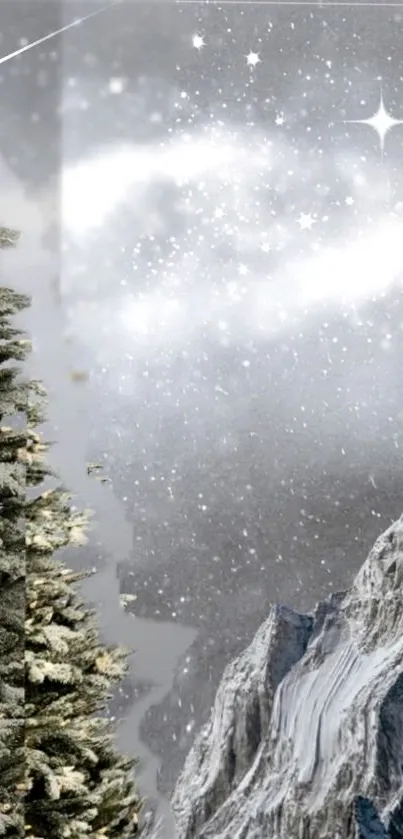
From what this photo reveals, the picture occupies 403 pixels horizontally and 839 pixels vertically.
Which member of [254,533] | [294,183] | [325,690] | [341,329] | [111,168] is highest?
[111,168]

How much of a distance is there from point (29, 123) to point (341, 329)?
3.75 feet

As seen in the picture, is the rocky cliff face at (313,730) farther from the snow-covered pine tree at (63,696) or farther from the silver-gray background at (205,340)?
the snow-covered pine tree at (63,696)

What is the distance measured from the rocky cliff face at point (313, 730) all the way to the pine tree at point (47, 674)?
241 millimetres

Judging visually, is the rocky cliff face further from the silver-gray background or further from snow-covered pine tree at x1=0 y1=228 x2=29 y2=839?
snow-covered pine tree at x1=0 y1=228 x2=29 y2=839

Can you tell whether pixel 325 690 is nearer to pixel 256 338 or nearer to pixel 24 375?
pixel 256 338

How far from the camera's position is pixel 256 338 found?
10.1ft

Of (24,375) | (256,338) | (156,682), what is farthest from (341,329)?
(156,682)

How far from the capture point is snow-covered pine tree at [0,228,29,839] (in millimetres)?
2924

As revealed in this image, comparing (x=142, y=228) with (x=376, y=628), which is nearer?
(x=376, y=628)

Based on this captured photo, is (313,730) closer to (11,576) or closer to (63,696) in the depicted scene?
(63,696)

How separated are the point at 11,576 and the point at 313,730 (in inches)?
36.8

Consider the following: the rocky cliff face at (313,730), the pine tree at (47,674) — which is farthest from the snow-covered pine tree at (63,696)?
the rocky cliff face at (313,730)

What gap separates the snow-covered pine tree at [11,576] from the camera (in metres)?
2.92

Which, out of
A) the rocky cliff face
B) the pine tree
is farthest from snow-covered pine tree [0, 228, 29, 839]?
the rocky cliff face
